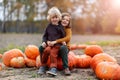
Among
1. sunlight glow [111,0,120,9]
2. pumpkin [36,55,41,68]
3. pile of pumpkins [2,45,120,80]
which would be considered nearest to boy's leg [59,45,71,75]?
pile of pumpkins [2,45,120,80]

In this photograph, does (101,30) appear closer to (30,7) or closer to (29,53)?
(30,7)

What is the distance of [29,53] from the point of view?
19.5 ft

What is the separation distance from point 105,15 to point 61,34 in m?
32.3

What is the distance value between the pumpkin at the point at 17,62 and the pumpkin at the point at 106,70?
4.98 feet

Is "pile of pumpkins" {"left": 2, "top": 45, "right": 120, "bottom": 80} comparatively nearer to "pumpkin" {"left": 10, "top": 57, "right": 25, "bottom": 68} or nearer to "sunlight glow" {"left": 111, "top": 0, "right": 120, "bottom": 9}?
"pumpkin" {"left": 10, "top": 57, "right": 25, "bottom": 68}

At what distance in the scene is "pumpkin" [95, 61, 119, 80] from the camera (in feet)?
15.5

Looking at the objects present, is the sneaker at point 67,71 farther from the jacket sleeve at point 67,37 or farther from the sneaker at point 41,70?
→ the jacket sleeve at point 67,37

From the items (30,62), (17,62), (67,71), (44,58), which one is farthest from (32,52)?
(67,71)

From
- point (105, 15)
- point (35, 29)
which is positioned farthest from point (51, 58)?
point (105, 15)

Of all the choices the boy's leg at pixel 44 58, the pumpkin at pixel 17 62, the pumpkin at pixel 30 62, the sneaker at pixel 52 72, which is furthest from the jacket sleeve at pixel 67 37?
the pumpkin at pixel 17 62

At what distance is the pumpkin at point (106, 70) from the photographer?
4719mm

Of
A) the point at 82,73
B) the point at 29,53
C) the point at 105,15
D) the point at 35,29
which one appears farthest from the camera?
the point at 105,15

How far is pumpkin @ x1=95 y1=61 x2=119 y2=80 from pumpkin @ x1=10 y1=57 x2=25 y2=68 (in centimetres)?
152

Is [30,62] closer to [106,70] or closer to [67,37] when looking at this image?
[67,37]
